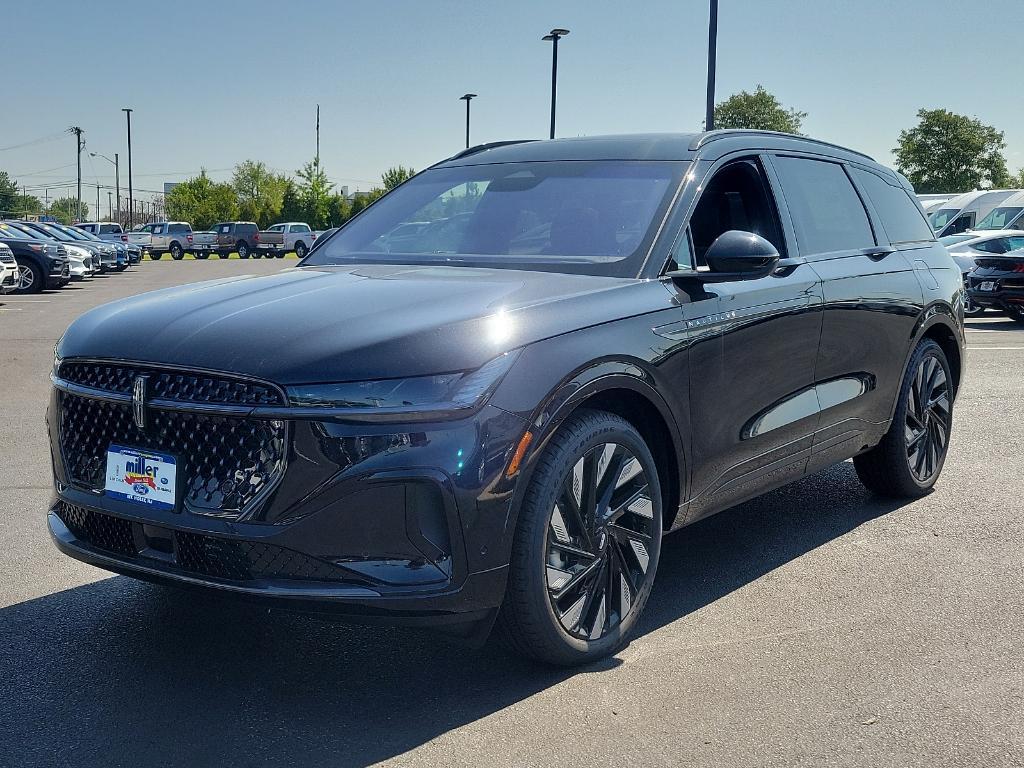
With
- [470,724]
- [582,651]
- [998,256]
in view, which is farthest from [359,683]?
[998,256]

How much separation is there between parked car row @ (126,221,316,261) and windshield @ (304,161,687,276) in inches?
2317

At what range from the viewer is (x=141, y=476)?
11.3 feet

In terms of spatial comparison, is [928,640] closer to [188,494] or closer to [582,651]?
[582,651]

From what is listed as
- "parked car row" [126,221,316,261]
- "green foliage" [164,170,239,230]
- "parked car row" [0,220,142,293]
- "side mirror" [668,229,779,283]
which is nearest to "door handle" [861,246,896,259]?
"side mirror" [668,229,779,283]

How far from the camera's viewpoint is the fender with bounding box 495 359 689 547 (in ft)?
11.3

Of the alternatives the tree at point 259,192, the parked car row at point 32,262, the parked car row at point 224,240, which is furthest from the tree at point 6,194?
the parked car row at point 32,262

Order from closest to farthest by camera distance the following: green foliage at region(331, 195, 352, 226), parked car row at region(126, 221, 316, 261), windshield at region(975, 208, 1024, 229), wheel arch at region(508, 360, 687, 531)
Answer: wheel arch at region(508, 360, 687, 531) < windshield at region(975, 208, 1024, 229) < parked car row at region(126, 221, 316, 261) < green foliage at region(331, 195, 352, 226)

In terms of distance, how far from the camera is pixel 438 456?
323 centimetres

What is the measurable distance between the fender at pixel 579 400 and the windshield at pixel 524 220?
51cm

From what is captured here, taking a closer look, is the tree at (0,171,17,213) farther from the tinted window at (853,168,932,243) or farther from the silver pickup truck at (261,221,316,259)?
the tinted window at (853,168,932,243)

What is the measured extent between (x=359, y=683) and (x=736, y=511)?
294cm

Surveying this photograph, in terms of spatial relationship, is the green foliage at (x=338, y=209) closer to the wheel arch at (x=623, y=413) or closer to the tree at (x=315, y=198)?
the tree at (x=315, y=198)

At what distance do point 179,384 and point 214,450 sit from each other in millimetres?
241

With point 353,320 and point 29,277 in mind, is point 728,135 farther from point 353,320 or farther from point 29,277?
point 29,277
